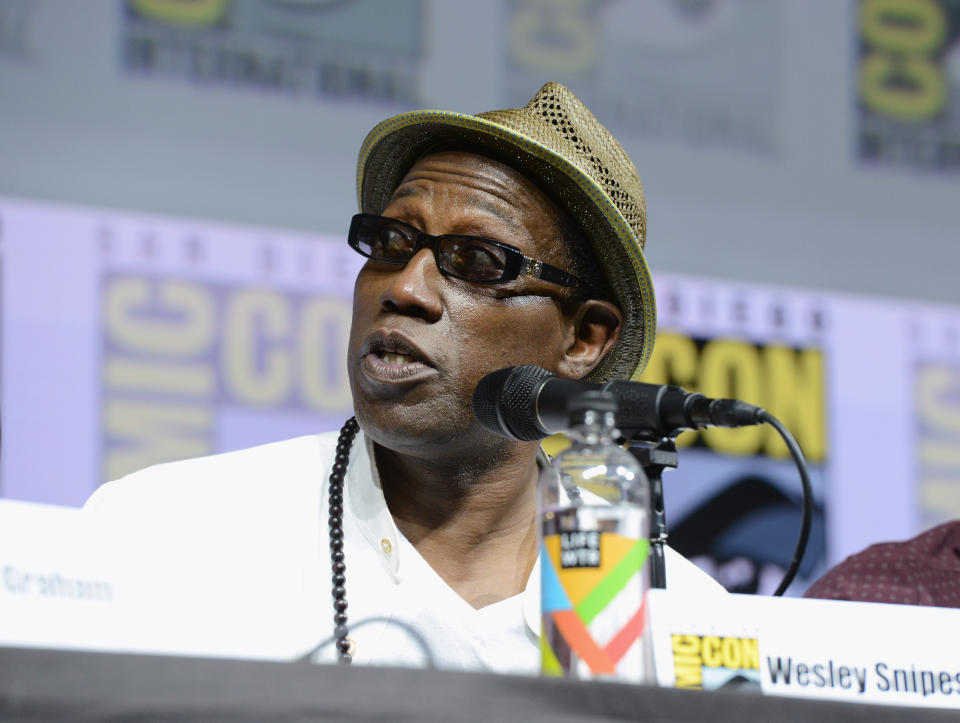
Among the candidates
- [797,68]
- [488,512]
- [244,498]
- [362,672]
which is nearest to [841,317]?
[797,68]

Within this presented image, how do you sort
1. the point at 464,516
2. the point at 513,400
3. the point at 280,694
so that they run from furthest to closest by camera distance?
the point at 464,516, the point at 513,400, the point at 280,694

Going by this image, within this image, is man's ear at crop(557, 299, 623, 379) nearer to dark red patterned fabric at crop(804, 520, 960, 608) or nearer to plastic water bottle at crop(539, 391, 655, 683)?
dark red patterned fabric at crop(804, 520, 960, 608)

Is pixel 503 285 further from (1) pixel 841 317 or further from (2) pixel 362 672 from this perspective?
(1) pixel 841 317

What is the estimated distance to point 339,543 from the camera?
5.86 ft

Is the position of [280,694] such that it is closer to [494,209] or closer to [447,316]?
[447,316]

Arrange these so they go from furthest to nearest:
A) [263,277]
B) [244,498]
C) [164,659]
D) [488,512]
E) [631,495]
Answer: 1. [263,277]
2. [488,512]
3. [244,498]
4. [631,495]
5. [164,659]

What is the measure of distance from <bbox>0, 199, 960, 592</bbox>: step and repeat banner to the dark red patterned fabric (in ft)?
3.64

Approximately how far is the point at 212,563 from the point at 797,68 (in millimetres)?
2725

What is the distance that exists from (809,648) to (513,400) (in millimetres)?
422

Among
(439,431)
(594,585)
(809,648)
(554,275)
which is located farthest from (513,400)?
(554,275)

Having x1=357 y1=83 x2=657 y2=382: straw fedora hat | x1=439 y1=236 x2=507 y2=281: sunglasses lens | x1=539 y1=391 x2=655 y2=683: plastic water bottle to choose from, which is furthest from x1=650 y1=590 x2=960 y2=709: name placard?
x1=357 y1=83 x2=657 y2=382: straw fedora hat

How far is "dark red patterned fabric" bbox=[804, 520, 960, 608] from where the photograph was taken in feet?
7.08

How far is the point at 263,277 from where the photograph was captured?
3.06 meters

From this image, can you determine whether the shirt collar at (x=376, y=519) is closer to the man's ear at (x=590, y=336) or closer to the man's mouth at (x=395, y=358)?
the man's mouth at (x=395, y=358)
